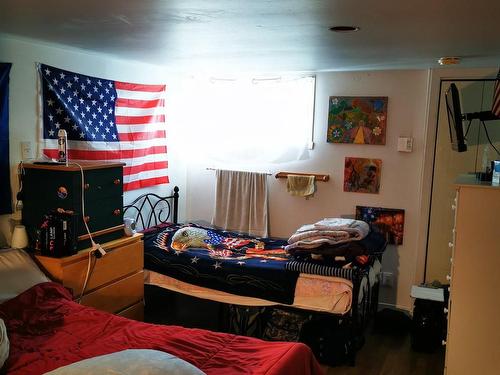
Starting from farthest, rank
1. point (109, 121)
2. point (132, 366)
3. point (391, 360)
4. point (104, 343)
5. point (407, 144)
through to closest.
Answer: point (407, 144) → point (109, 121) → point (391, 360) → point (104, 343) → point (132, 366)

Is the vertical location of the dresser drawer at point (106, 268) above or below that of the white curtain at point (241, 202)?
below

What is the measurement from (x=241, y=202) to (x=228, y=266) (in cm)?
138

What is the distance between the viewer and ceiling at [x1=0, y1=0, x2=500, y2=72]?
1961 mm

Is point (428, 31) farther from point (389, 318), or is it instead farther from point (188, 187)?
point (188, 187)

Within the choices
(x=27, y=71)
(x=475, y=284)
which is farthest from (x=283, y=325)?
(x=27, y=71)

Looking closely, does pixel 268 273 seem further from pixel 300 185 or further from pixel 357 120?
pixel 357 120

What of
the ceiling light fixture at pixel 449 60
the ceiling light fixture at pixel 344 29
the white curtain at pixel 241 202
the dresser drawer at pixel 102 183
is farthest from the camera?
the white curtain at pixel 241 202

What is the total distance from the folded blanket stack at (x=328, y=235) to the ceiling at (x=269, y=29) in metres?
1.27

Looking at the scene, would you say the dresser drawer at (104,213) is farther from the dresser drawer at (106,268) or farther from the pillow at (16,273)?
the pillow at (16,273)

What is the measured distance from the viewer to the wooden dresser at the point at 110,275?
9.54ft

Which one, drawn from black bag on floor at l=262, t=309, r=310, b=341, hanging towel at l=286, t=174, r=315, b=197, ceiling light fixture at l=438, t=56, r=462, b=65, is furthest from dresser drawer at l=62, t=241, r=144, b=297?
ceiling light fixture at l=438, t=56, r=462, b=65

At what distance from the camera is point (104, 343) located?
226 centimetres

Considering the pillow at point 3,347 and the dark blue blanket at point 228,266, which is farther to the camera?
the dark blue blanket at point 228,266

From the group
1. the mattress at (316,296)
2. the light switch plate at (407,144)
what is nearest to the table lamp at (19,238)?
the mattress at (316,296)
